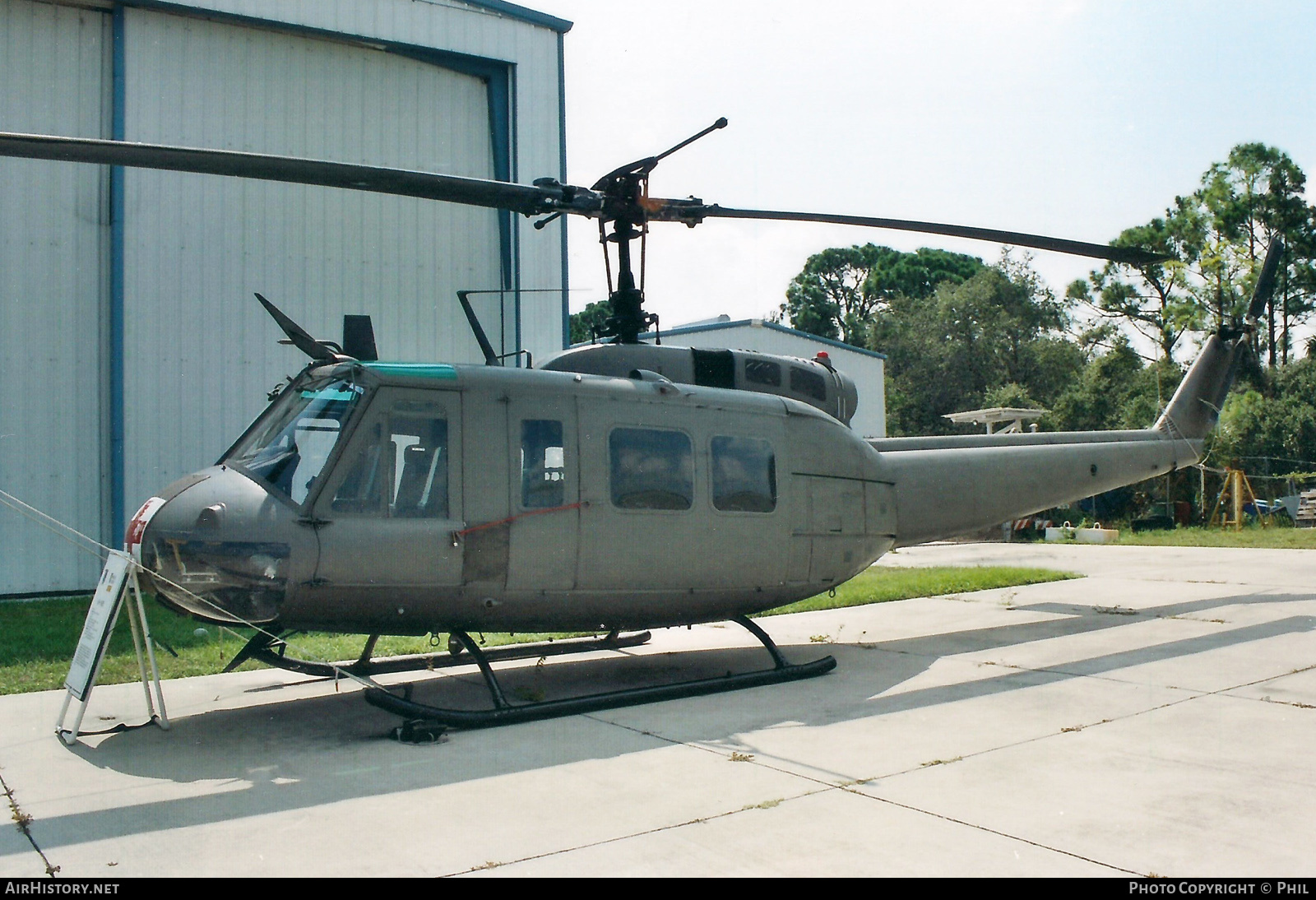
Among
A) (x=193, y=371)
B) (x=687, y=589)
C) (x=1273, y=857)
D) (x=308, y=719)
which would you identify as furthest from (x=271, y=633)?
(x=193, y=371)

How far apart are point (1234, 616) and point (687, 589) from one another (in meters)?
6.50

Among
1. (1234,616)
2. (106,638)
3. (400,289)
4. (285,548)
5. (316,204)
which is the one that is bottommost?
(1234,616)

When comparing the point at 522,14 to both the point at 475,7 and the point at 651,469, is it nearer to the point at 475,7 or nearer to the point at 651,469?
the point at 475,7

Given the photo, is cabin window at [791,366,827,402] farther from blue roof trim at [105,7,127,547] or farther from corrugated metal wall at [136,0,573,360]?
blue roof trim at [105,7,127,547]

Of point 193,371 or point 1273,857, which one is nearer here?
point 1273,857

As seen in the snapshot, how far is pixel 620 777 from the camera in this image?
5.19 meters

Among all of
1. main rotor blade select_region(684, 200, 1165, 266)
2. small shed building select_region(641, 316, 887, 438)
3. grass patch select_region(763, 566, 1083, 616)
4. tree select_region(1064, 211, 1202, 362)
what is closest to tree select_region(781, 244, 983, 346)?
tree select_region(1064, 211, 1202, 362)

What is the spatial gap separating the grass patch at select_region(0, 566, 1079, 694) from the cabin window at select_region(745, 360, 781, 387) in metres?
2.84

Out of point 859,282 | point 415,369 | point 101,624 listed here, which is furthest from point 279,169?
point 859,282

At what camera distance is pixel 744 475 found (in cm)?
769

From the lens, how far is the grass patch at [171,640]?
26.8 feet

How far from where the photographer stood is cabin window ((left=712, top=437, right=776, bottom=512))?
756 centimetres

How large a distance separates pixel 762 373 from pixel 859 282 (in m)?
70.0

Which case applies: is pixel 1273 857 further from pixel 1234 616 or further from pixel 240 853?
pixel 1234 616
